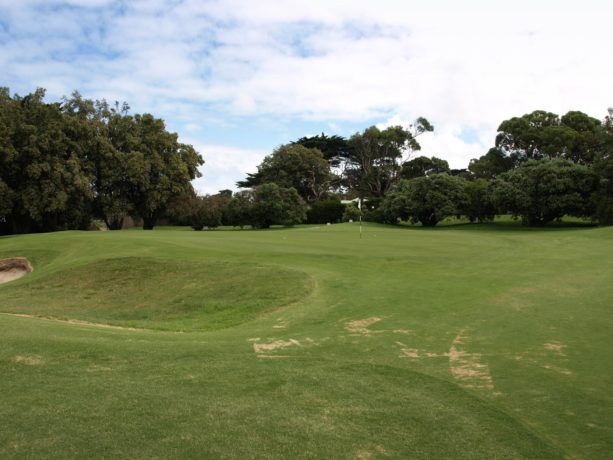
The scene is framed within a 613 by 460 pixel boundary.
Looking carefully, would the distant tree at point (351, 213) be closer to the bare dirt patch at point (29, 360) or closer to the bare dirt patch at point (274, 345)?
the bare dirt patch at point (274, 345)

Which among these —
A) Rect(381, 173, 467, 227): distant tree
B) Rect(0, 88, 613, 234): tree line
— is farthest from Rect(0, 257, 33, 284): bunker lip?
Rect(381, 173, 467, 227): distant tree

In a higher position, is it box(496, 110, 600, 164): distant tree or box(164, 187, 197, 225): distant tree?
box(496, 110, 600, 164): distant tree

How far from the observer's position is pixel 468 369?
756 cm

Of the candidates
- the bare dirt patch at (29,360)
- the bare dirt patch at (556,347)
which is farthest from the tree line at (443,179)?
the bare dirt patch at (29,360)

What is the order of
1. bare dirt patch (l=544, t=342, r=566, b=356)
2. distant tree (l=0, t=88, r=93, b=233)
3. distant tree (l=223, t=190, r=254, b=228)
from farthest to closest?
distant tree (l=223, t=190, r=254, b=228)
distant tree (l=0, t=88, r=93, b=233)
bare dirt patch (l=544, t=342, r=566, b=356)

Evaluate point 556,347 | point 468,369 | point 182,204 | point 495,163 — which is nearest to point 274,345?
point 468,369

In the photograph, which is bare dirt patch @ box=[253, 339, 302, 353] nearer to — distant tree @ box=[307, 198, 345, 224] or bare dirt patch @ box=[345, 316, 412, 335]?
bare dirt patch @ box=[345, 316, 412, 335]

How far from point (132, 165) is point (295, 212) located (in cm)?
1936

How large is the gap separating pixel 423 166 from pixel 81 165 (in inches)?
2025

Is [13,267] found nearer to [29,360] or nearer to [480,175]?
[29,360]

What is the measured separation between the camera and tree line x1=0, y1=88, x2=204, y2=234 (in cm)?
4109

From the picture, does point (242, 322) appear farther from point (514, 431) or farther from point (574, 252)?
point (574, 252)

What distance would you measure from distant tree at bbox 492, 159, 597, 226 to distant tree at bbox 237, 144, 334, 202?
104 ft

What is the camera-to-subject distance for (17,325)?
10.1m
